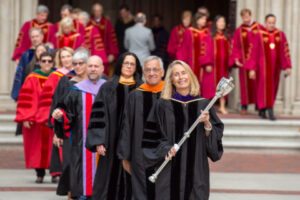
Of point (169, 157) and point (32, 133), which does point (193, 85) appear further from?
point (32, 133)

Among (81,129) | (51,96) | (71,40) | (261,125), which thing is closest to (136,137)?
(81,129)

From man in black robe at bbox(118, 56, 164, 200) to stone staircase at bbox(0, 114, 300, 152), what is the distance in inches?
225

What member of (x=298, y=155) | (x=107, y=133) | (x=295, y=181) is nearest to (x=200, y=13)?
(x=298, y=155)

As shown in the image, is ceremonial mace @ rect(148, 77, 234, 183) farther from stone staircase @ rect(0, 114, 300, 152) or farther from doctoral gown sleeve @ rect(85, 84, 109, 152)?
stone staircase @ rect(0, 114, 300, 152)

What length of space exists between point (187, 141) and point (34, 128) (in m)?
4.04

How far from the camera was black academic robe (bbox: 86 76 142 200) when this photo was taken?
793 cm

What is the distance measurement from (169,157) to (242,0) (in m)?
9.21

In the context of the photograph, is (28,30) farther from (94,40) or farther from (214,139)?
(214,139)

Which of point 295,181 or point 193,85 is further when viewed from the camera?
point 295,181

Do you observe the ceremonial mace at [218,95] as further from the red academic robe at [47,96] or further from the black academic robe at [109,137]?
the red academic robe at [47,96]

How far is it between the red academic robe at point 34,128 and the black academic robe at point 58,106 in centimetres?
50

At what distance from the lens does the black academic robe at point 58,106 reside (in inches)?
357

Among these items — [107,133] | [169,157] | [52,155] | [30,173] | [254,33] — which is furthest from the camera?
[254,33]

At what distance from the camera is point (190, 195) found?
6859 millimetres
